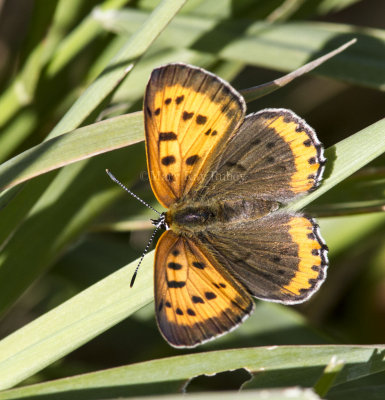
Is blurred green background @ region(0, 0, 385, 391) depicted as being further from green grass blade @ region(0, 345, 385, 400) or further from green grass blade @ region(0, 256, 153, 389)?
green grass blade @ region(0, 345, 385, 400)

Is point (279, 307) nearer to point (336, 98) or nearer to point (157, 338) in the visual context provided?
point (157, 338)

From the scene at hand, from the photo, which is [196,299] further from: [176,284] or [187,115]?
[187,115]

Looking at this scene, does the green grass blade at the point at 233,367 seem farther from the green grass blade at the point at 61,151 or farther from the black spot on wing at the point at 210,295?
the green grass blade at the point at 61,151

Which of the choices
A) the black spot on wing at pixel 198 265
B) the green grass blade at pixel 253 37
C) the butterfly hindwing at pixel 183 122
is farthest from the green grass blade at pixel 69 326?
the green grass blade at pixel 253 37

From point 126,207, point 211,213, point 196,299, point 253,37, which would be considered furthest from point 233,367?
point 253,37

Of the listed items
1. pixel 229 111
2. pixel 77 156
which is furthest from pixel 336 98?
pixel 77 156
